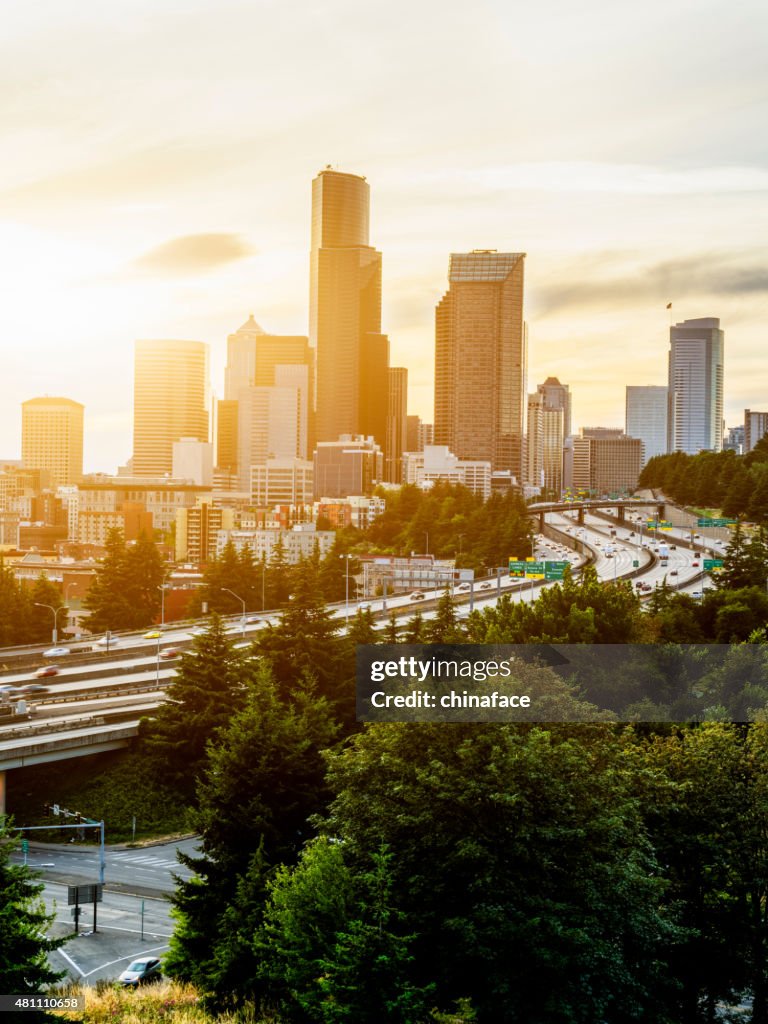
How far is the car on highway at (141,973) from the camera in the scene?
2166cm

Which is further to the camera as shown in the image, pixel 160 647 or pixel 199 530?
pixel 199 530

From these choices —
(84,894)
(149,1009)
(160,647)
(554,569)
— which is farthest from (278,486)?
(149,1009)

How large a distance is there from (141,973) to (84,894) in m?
4.31

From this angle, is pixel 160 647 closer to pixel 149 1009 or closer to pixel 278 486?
pixel 149 1009

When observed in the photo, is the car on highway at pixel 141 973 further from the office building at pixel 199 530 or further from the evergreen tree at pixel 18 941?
the office building at pixel 199 530

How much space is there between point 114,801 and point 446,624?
1332 centimetres

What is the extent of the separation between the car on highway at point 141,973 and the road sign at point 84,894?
2935mm

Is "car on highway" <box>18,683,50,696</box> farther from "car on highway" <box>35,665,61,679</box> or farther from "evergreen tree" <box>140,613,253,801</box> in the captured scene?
"evergreen tree" <box>140,613,253,801</box>

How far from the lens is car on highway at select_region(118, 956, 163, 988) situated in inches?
853

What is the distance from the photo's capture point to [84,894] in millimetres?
25703

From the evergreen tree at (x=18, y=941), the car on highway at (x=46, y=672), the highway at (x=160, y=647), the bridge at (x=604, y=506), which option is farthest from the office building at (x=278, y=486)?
the evergreen tree at (x=18, y=941)

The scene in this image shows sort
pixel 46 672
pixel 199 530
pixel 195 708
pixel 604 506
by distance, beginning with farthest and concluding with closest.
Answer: pixel 199 530, pixel 604 506, pixel 46 672, pixel 195 708

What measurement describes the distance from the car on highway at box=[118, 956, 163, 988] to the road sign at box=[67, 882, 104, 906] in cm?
294

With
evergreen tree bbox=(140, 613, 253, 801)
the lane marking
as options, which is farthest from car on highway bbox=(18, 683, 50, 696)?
Result: the lane marking
